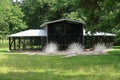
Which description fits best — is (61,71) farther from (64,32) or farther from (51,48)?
(64,32)

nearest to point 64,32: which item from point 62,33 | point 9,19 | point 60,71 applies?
point 62,33

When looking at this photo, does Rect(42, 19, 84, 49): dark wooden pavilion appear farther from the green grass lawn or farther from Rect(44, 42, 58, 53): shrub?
the green grass lawn

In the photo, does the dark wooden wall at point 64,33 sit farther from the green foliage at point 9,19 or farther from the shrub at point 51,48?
the green foliage at point 9,19

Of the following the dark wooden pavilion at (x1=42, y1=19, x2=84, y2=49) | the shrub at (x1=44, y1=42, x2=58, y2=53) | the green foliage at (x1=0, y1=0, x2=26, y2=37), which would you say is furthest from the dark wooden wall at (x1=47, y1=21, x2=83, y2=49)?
the green foliage at (x1=0, y1=0, x2=26, y2=37)

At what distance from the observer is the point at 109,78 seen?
15.4m

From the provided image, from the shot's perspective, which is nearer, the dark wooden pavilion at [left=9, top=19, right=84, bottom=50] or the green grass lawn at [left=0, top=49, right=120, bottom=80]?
the green grass lawn at [left=0, top=49, right=120, bottom=80]

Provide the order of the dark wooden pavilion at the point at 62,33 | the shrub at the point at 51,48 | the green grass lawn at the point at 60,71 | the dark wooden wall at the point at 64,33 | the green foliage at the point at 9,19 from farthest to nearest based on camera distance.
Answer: the green foliage at the point at 9,19, the dark wooden wall at the point at 64,33, the dark wooden pavilion at the point at 62,33, the shrub at the point at 51,48, the green grass lawn at the point at 60,71

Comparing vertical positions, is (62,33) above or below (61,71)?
above

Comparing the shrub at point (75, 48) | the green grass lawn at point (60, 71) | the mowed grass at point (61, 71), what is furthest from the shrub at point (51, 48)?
the green grass lawn at point (60, 71)

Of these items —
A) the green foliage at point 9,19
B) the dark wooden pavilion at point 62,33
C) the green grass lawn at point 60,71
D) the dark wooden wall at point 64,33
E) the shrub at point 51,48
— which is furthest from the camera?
the green foliage at point 9,19

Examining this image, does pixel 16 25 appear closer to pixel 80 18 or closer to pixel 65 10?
pixel 65 10

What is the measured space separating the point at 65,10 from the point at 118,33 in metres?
16.6

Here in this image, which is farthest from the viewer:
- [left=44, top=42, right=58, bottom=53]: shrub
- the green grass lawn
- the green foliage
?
the green foliage

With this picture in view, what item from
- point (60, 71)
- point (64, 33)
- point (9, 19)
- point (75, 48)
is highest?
point (9, 19)
